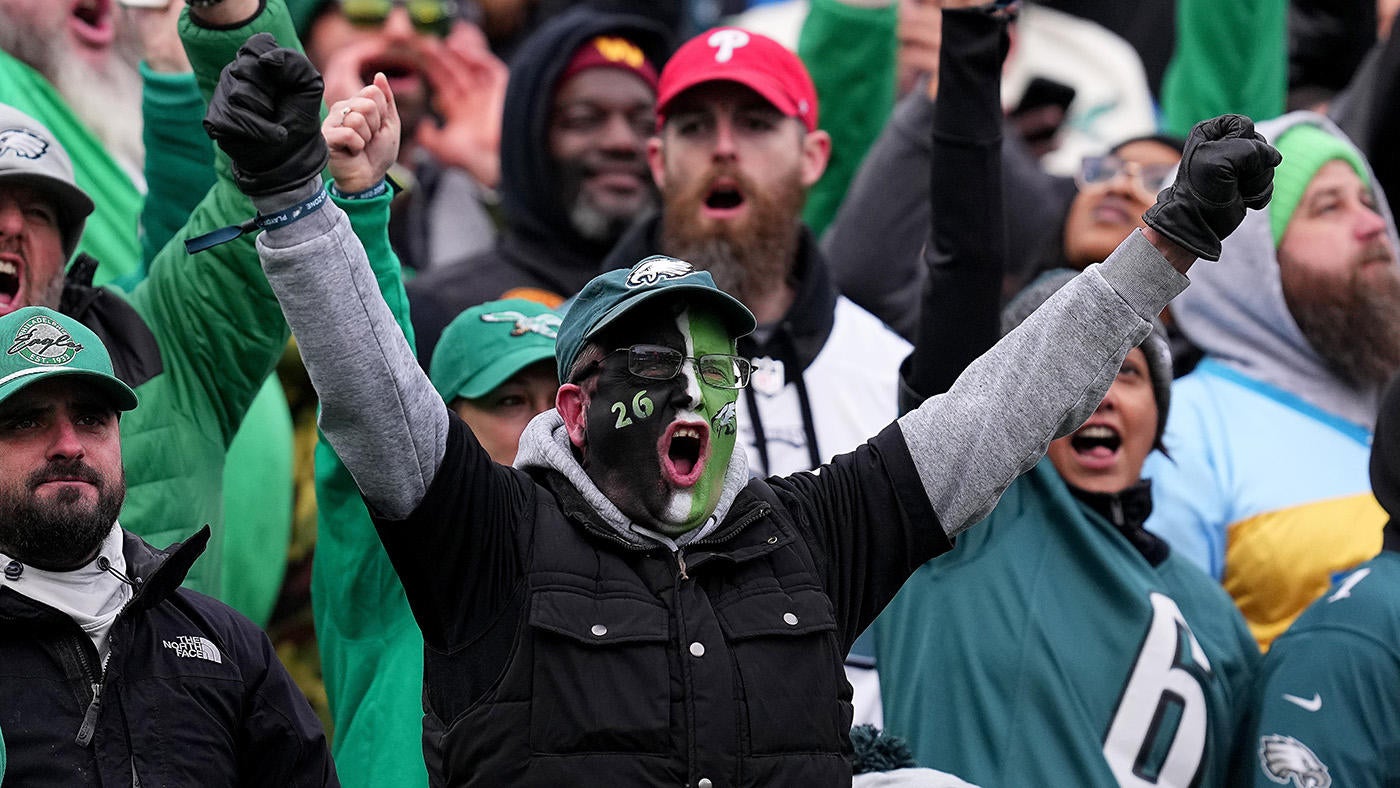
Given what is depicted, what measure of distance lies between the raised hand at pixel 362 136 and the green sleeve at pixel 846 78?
3.20 m

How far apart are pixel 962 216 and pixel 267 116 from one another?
202cm

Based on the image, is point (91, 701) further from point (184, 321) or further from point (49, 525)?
point (184, 321)

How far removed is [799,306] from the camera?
5.56 metres

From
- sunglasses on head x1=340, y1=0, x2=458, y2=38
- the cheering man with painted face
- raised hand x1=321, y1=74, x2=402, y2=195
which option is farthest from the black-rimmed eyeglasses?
sunglasses on head x1=340, y1=0, x2=458, y2=38

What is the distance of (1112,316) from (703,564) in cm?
84

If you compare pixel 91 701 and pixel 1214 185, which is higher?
pixel 1214 185

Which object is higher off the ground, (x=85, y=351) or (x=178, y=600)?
(x=85, y=351)

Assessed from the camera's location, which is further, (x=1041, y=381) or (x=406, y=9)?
(x=406, y=9)

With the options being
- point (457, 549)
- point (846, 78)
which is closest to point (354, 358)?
point (457, 549)

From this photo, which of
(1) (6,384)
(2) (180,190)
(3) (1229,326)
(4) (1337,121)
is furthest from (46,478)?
(4) (1337,121)

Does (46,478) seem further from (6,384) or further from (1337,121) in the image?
(1337,121)

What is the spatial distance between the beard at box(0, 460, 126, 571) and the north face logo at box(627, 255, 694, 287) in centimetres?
101

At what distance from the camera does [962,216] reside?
4.74m

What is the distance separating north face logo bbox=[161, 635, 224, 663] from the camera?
3.61 m
